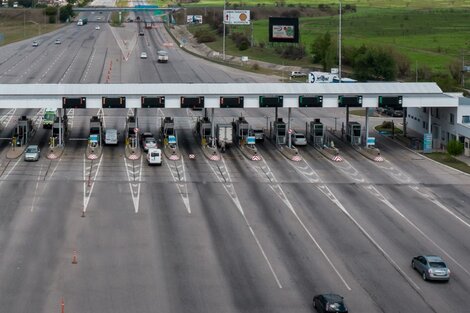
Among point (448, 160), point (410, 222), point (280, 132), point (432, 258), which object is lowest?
point (410, 222)

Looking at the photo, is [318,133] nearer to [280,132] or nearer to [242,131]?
[280,132]

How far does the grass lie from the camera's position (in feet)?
239

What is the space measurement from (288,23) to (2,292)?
388ft

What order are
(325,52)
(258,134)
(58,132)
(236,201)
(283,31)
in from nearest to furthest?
(236,201) < (58,132) < (258,134) < (325,52) < (283,31)

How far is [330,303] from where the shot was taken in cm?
4009

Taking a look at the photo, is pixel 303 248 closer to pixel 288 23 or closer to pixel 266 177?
pixel 266 177

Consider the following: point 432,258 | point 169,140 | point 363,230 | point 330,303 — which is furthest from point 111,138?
point 330,303

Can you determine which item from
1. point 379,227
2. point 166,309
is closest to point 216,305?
point 166,309

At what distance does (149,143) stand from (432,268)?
115 feet

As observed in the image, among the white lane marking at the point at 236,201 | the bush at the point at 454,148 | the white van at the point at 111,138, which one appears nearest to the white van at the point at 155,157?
the white lane marking at the point at 236,201

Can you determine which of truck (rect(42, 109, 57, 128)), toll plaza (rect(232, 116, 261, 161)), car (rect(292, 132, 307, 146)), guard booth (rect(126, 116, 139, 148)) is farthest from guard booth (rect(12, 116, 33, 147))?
car (rect(292, 132, 307, 146))

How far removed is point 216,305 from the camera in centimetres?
4172

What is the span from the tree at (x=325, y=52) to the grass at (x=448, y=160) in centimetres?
6620

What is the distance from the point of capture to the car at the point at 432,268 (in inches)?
1795
